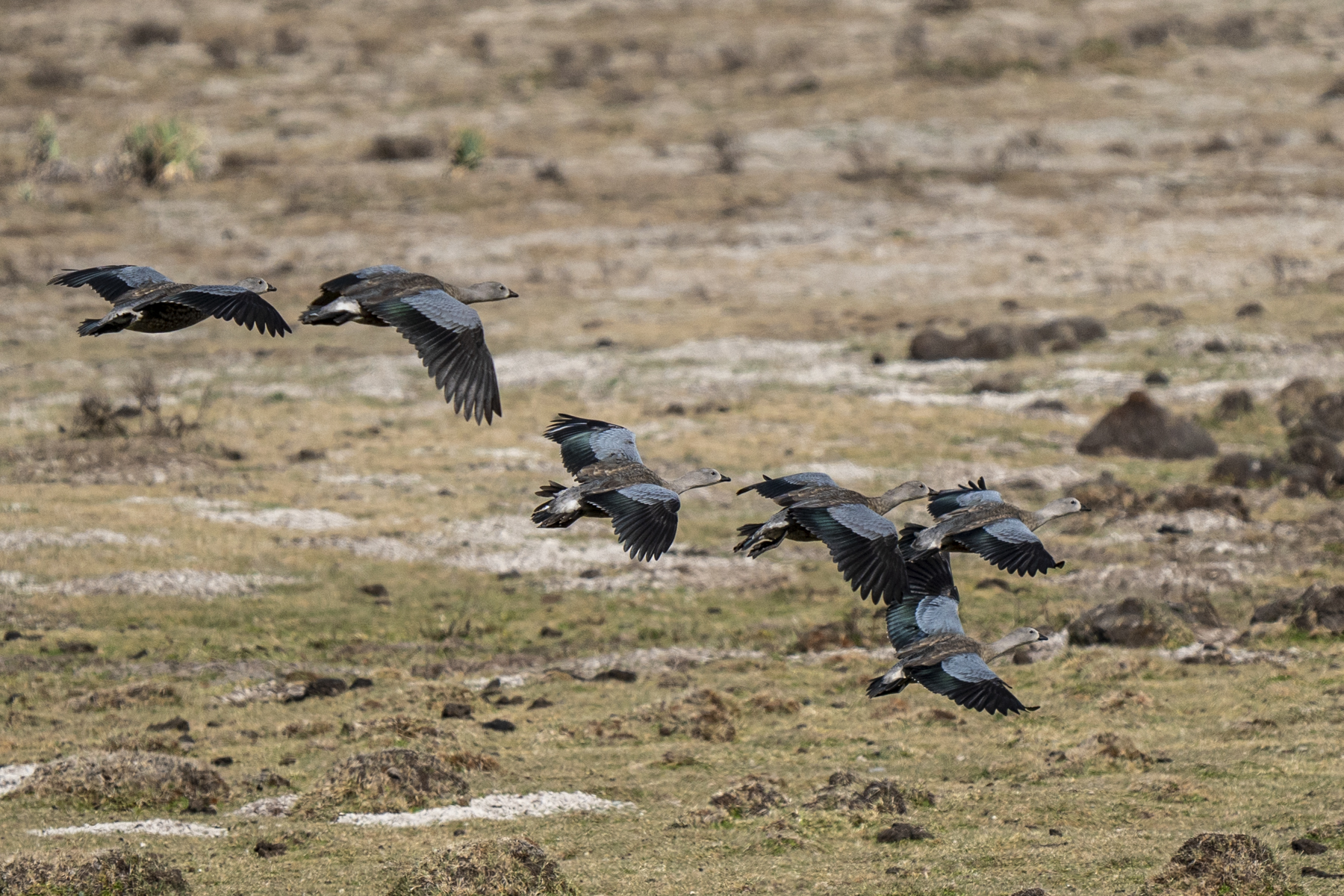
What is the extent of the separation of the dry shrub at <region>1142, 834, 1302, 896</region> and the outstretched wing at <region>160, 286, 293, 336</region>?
10.4 metres

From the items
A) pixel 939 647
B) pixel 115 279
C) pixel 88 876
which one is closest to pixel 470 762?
pixel 88 876

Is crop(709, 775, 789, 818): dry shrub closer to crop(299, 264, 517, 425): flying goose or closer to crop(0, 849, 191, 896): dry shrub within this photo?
crop(0, 849, 191, 896): dry shrub

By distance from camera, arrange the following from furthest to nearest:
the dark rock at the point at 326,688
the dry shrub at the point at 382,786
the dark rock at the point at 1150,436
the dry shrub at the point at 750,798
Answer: the dark rock at the point at 1150,436 < the dark rock at the point at 326,688 < the dry shrub at the point at 382,786 < the dry shrub at the point at 750,798

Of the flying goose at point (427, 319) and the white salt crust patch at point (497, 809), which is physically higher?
the flying goose at point (427, 319)

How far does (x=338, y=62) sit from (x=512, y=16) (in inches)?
600

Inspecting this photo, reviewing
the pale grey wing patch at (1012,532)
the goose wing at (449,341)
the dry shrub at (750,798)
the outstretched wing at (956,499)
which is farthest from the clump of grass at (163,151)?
the pale grey wing patch at (1012,532)

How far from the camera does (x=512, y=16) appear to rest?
96312mm

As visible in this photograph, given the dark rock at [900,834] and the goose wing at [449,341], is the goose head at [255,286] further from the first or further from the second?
the dark rock at [900,834]

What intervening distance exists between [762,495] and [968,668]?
155 cm

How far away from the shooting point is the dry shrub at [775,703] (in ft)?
78.2

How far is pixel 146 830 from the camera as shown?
18.7 metres

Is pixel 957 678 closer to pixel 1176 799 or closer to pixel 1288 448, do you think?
pixel 1176 799

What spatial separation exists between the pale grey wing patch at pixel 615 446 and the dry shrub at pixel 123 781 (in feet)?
36.1

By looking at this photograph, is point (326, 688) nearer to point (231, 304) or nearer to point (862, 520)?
point (231, 304)
